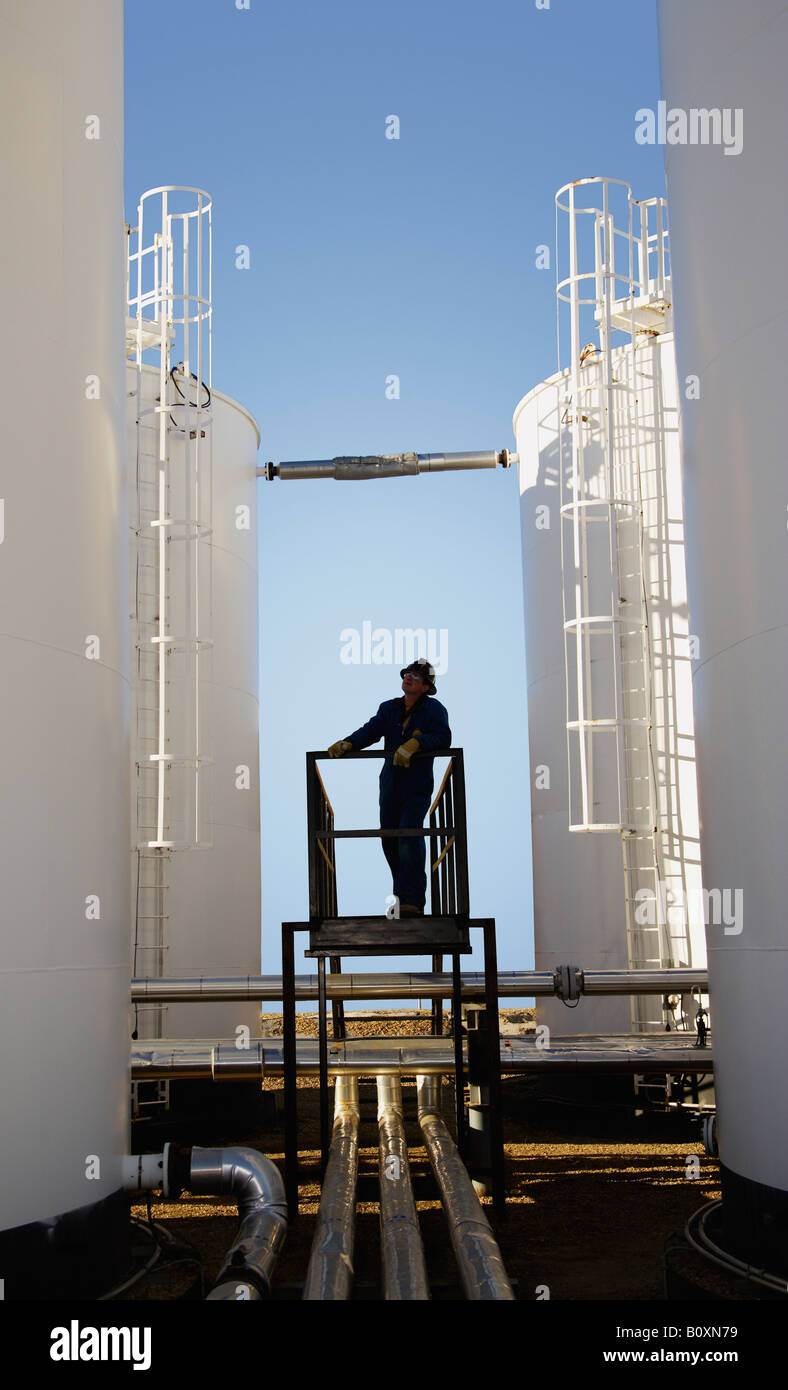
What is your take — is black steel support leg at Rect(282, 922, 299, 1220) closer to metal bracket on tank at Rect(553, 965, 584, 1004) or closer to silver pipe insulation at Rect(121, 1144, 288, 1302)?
silver pipe insulation at Rect(121, 1144, 288, 1302)

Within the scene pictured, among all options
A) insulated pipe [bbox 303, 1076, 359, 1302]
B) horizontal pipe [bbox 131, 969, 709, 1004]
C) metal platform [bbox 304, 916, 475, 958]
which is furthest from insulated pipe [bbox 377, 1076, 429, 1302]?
metal platform [bbox 304, 916, 475, 958]

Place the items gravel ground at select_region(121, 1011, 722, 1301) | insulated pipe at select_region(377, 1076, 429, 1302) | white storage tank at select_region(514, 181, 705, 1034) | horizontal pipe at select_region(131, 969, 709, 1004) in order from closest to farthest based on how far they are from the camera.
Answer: insulated pipe at select_region(377, 1076, 429, 1302) → gravel ground at select_region(121, 1011, 722, 1301) → horizontal pipe at select_region(131, 969, 709, 1004) → white storage tank at select_region(514, 181, 705, 1034)

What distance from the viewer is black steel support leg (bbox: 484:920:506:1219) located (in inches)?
328

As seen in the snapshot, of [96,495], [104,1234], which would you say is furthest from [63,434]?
[104,1234]

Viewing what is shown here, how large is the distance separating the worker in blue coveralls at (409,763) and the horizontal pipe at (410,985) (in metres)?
1.27

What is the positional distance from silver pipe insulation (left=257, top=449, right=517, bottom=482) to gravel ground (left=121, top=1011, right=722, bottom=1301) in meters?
7.93

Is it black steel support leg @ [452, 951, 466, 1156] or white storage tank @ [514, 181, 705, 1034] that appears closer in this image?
black steel support leg @ [452, 951, 466, 1156]

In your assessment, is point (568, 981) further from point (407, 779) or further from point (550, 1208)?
point (407, 779)

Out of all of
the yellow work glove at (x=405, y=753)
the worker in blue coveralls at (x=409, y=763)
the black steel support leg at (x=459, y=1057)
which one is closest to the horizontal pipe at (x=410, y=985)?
the black steel support leg at (x=459, y=1057)

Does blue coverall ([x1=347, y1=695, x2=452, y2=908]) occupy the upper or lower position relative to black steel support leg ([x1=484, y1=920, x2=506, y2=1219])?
upper

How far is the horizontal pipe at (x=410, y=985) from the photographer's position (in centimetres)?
999

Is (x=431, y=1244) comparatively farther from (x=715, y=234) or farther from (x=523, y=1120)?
(x=715, y=234)

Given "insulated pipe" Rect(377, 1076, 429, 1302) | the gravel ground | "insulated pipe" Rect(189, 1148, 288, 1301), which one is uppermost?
A: "insulated pipe" Rect(189, 1148, 288, 1301)

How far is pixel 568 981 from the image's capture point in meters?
10.9
